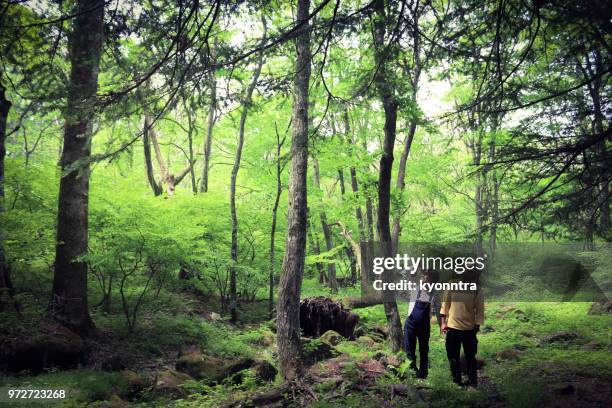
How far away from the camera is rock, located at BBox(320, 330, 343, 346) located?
30.2 ft

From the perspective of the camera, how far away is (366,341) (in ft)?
31.1

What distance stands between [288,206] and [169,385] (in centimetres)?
380

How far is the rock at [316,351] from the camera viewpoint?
802 centimetres

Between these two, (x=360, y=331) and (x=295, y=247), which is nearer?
(x=295, y=247)

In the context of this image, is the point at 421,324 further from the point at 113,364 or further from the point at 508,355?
the point at 113,364

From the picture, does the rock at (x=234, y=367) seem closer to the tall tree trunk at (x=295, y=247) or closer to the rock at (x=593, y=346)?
the tall tree trunk at (x=295, y=247)

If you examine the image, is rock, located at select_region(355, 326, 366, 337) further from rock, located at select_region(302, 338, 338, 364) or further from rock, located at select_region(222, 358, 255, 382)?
rock, located at select_region(222, 358, 255, 382)

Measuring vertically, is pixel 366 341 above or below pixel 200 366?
below

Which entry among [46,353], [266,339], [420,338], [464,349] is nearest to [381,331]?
[266,339]

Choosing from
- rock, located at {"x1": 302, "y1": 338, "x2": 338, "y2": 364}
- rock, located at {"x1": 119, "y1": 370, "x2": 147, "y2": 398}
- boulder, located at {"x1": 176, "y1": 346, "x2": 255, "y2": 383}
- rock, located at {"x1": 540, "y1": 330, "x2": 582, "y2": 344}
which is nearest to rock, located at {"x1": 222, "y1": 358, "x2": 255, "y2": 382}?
boulder, located at {"x1": 176, "y1": 346, "x2": 255, "y2": 383}

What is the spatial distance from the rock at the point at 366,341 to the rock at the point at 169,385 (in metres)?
4.57

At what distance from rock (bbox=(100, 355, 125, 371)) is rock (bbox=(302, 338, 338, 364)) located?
11.6 ft

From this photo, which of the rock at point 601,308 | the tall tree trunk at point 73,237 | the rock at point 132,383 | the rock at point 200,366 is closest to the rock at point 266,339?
the rock at point 200,366

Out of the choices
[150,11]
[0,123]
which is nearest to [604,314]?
[150,11]
